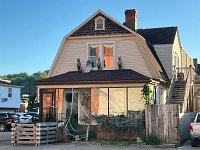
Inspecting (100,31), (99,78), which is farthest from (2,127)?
(99,78)

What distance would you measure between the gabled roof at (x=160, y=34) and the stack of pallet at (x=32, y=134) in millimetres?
12982

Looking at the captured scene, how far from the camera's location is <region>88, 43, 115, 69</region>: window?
25.7 meters

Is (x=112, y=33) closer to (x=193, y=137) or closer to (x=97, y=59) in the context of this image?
(x=97, y=59)

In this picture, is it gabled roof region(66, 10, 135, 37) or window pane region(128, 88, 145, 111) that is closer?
window pane region(128, 88, 145, 111)

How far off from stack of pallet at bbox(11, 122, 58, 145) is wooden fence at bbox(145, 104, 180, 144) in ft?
16.9

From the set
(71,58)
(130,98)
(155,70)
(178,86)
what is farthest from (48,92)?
(178,86)

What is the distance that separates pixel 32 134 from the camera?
63.2ft

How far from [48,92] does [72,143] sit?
5.64m

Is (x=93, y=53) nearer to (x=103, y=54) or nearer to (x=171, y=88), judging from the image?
(x=103, y=54)

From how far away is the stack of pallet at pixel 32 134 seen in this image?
19156 millimetres

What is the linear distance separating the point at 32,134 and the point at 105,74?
6.77 meters

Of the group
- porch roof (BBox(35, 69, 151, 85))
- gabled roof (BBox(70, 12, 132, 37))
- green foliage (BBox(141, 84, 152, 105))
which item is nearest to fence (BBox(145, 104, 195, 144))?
green foliage (BBox(141, 84, 152, 105))

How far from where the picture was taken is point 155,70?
80.2 feet

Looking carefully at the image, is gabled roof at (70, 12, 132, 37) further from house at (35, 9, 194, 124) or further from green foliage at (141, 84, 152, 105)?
green foliage at (141, 84, 152, 105)
